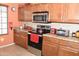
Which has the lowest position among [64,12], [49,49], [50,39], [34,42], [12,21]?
[49,49]

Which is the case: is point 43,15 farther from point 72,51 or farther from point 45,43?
point 72,51

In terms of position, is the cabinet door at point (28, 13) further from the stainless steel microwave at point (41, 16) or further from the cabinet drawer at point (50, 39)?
the cabinet drawer at point (50, 39)

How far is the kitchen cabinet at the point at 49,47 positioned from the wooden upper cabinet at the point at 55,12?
47 cm

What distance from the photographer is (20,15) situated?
3.94m

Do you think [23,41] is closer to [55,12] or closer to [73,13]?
[55,12]

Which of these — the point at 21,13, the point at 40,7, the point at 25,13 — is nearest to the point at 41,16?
the point at 40,7

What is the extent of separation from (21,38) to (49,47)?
51.1 inches

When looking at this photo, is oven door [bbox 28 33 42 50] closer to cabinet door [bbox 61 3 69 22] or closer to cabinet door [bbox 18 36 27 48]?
cabinet door [bbox 18 36 27 48]

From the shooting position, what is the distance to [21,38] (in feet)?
11.6

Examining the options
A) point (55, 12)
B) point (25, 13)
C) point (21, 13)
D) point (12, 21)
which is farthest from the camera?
point (12, 21)

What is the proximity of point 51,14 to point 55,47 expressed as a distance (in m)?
0.79

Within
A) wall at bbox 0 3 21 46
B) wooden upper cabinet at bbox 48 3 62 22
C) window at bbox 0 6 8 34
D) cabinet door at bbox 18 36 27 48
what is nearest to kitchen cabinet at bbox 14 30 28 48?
cabinet door at bbox 18 36 27 48

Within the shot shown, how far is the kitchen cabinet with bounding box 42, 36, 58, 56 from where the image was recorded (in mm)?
2341

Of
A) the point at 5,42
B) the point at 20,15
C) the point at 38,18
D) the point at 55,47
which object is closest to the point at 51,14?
the point at 38,18
